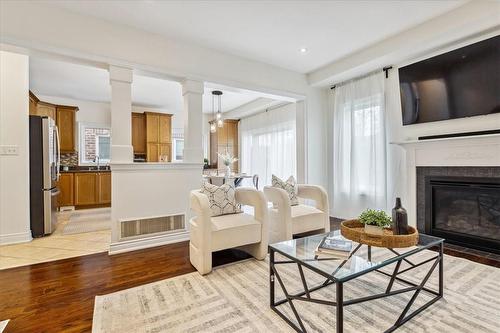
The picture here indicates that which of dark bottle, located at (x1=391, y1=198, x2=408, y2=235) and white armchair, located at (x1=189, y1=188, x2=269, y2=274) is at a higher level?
dark bottle, located at (x1=391, y1=198, x2=408, y2=235)

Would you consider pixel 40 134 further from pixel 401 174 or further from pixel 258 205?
pixel 401 174

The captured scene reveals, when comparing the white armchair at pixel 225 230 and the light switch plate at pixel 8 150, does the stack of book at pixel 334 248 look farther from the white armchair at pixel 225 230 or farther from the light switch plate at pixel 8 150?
the light switch plate at pixel 8 150

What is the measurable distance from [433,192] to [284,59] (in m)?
2.83

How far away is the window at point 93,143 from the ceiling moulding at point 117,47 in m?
3.84

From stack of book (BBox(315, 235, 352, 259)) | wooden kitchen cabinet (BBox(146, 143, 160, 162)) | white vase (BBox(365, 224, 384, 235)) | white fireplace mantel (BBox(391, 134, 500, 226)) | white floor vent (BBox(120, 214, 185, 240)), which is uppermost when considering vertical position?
wooden kitchen cabinet (BBox(146, 143, 160, 162))

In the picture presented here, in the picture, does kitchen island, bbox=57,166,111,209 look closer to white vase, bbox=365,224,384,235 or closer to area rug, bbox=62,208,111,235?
area rug, bbox=62,208,111,235

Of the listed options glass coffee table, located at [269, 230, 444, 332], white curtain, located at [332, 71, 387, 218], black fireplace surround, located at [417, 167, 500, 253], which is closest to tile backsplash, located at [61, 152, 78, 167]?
white curtain, located at [332, 71, 387, 218]

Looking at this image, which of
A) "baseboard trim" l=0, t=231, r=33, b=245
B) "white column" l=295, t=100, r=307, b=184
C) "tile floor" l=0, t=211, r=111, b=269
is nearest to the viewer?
"tile floor" l=0, t=211, r=111, b=269

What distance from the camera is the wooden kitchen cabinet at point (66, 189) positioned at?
5.41m

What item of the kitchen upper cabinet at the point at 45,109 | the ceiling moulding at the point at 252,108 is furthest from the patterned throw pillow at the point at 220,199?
the kitchen upper cabinet at the point at 45,109

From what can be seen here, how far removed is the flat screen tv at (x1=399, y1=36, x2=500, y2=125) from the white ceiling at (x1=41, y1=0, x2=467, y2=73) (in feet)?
1.86

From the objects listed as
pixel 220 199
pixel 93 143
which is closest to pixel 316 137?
pixel 220 199

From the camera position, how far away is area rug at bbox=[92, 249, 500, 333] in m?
1.54

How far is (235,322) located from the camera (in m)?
1.59
